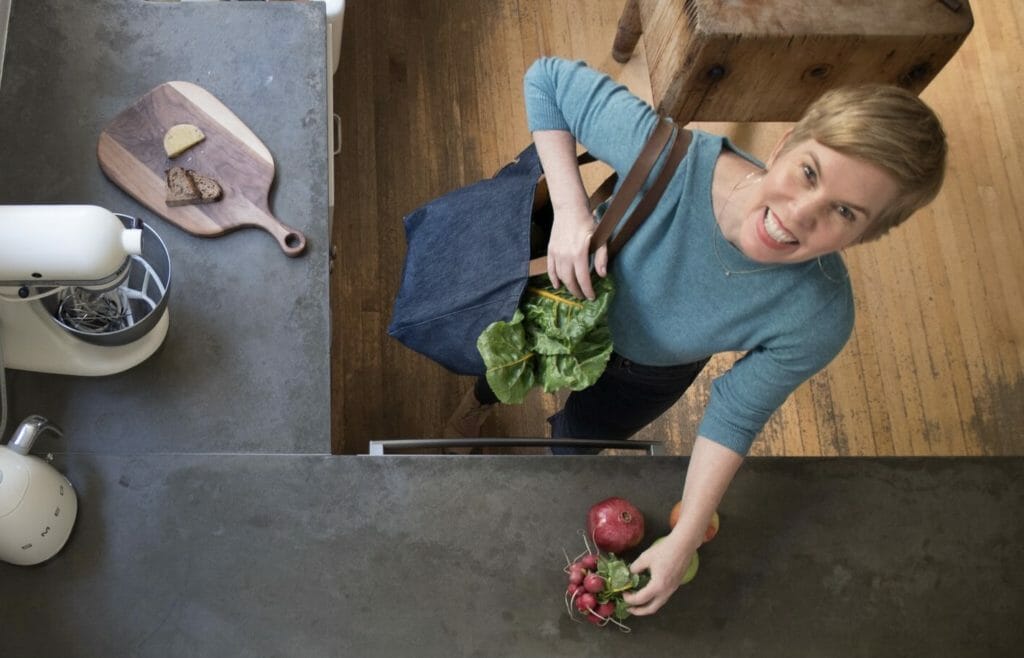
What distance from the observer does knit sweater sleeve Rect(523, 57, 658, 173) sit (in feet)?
3.72

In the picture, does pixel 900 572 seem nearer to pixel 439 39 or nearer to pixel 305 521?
pixel 305 521

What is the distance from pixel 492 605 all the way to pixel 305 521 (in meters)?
0.30

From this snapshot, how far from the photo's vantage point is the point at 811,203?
37.6 inches

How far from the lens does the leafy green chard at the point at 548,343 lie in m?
1.20

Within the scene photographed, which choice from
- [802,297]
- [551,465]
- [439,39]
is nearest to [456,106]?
[439,39]

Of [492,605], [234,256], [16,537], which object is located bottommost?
[492,605]

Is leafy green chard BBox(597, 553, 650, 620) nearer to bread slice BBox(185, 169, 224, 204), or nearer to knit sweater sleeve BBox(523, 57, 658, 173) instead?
knit sweater sleeve BBox(523, 57, 658, 173)

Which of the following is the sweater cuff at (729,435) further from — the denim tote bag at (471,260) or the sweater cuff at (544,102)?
the sweater cuff at (544,102)

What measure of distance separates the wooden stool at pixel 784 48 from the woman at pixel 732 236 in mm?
696

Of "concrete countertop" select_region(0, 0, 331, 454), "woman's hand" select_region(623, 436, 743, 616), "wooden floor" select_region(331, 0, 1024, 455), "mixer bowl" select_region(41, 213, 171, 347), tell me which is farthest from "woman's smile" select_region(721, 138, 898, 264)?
"wooden floor" select_region(331, 0, 1024, 455)

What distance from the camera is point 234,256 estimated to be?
1384mm

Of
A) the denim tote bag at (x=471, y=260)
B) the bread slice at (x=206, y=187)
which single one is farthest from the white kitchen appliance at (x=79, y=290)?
the denim tote bag at (x=471, y=260)

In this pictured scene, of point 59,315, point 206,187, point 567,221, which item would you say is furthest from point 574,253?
point 59,315

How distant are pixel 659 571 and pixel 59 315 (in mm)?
940
